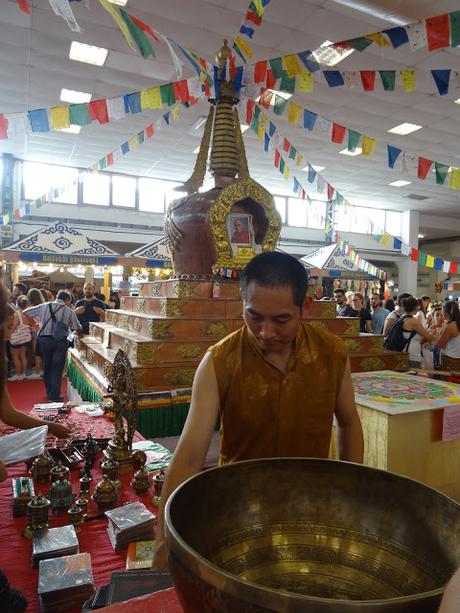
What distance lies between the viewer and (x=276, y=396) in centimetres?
132

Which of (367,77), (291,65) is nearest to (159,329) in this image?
(291,65)

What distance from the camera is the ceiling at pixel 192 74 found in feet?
18.1

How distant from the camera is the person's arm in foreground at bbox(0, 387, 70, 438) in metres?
2.01

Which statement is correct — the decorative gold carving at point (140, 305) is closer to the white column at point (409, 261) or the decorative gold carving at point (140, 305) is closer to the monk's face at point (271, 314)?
the monk's face at point (271, 314)

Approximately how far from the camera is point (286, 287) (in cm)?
121

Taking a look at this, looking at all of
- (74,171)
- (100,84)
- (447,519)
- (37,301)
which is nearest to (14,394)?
(37,301)

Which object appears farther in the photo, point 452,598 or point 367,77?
point 367,77

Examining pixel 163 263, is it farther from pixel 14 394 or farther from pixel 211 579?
pixel 211 579

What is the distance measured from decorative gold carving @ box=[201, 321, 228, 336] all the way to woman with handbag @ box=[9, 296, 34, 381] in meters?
3.42

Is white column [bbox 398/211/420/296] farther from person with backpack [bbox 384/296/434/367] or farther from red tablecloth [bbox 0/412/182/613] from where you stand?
red tablecloth [bbox 0/412/182/613]

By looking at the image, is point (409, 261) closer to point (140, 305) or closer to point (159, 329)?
point (140, 305)

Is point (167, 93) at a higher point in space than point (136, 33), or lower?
higher

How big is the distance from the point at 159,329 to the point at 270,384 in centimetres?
287

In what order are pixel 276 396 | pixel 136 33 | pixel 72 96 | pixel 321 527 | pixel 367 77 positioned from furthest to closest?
pixel 72 96 < pixel 367 77 < pixel 136 33 < pixel 276 396 < pixel 321 527
